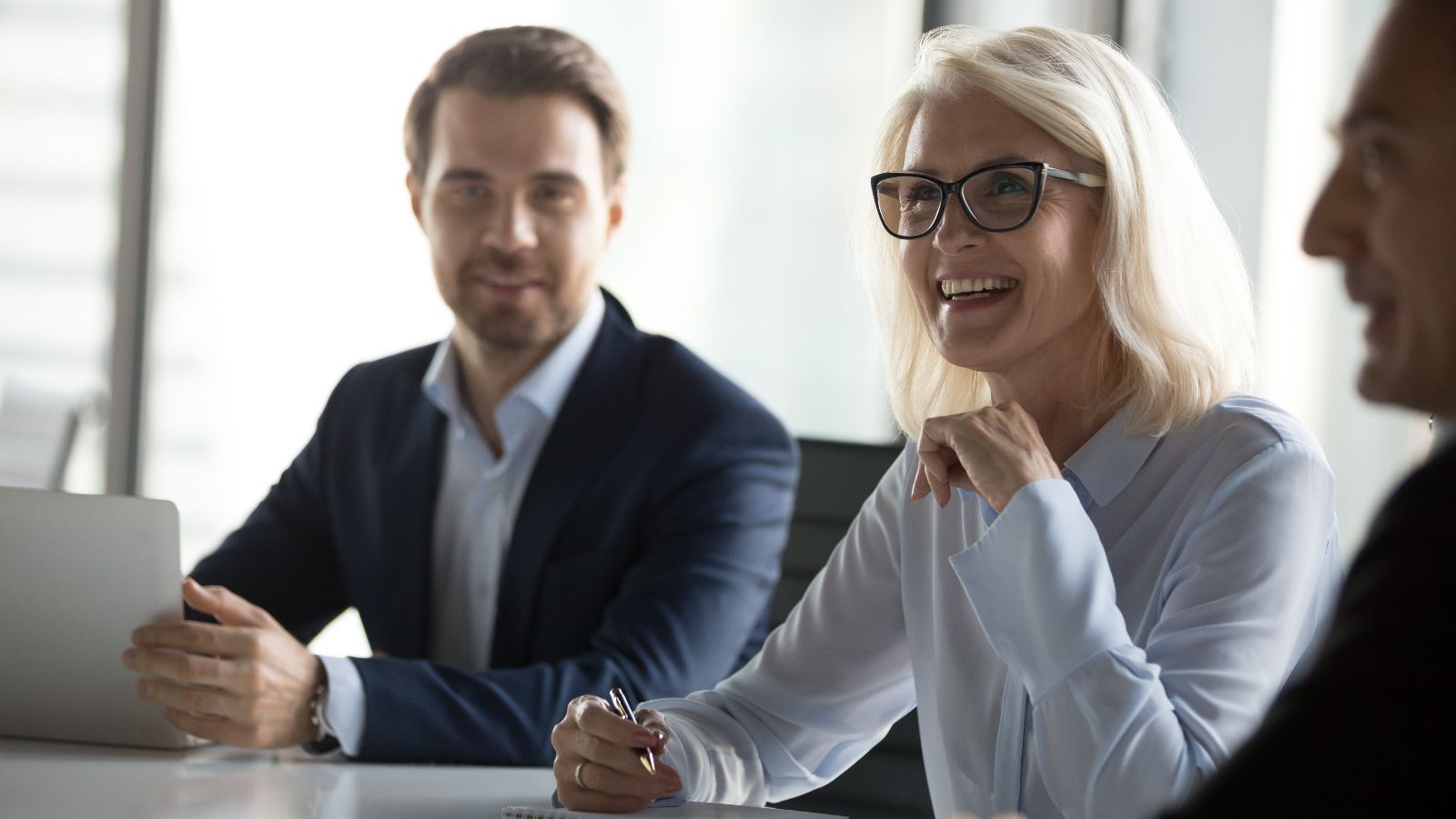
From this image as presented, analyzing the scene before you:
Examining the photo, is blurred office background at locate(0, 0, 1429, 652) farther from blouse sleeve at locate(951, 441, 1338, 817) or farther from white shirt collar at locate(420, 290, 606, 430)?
blouse sleeve at locate(951, 441, 1338, 817)

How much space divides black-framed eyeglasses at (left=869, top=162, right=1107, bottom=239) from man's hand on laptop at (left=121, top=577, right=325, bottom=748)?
2.88ft

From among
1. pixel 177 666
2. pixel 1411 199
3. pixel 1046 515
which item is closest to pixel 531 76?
pixel 177 666

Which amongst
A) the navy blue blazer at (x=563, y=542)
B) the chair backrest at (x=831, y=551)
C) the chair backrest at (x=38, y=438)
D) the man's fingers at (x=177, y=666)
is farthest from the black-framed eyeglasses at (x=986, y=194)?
the chair backrest at (x=38, y=438)

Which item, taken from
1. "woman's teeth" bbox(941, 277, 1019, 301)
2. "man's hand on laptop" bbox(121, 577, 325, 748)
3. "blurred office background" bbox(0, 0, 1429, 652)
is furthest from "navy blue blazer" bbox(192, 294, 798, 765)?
"blurred office background" bbox(0, 0, 1429, 652)

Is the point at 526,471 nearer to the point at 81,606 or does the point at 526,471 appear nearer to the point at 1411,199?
the point at 81,606

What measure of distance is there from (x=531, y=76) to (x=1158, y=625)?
1431 millimetres

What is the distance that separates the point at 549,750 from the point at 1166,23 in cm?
225

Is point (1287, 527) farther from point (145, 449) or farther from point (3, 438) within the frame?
point (145, 449)

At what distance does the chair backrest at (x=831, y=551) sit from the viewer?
200 cm

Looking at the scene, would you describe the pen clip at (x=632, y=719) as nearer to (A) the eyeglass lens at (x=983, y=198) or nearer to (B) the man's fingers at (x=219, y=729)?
(B) the man's fingers at (x=219, y=729)

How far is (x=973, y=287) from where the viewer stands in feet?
5.07

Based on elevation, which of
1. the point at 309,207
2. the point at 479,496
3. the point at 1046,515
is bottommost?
the point at 479,496

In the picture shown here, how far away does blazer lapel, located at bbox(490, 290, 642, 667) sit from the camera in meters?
2.08

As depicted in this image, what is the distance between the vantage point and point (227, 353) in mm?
4074
